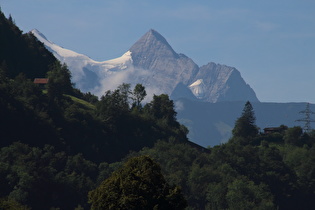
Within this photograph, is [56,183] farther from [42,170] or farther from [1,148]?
[1,148]

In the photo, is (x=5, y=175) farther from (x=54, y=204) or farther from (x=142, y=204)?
(x=142, y=204)

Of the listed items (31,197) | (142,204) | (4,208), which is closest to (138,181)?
(142,204)

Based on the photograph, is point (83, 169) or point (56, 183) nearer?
point (56, 183)

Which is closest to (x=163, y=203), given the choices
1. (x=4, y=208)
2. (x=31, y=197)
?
(x=4, y=208)

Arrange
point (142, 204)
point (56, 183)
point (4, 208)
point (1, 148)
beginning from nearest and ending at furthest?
point (142, 204) < point (4, 208) < point (56, 183) < point (1, 148)

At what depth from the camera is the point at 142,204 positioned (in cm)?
7806

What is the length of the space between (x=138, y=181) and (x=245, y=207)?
118m

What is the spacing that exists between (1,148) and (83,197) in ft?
93.8

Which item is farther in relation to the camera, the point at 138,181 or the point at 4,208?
the point at 4,208

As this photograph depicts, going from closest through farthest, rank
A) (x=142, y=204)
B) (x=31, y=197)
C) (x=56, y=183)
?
(x=142, y=204) < (x=31, y=197) < (x=56, y=183)

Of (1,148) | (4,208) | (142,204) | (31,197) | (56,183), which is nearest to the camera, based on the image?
(142,204)

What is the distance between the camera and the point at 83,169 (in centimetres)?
19688

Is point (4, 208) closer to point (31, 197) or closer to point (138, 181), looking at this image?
point (138, 181)

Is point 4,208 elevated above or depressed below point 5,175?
below
